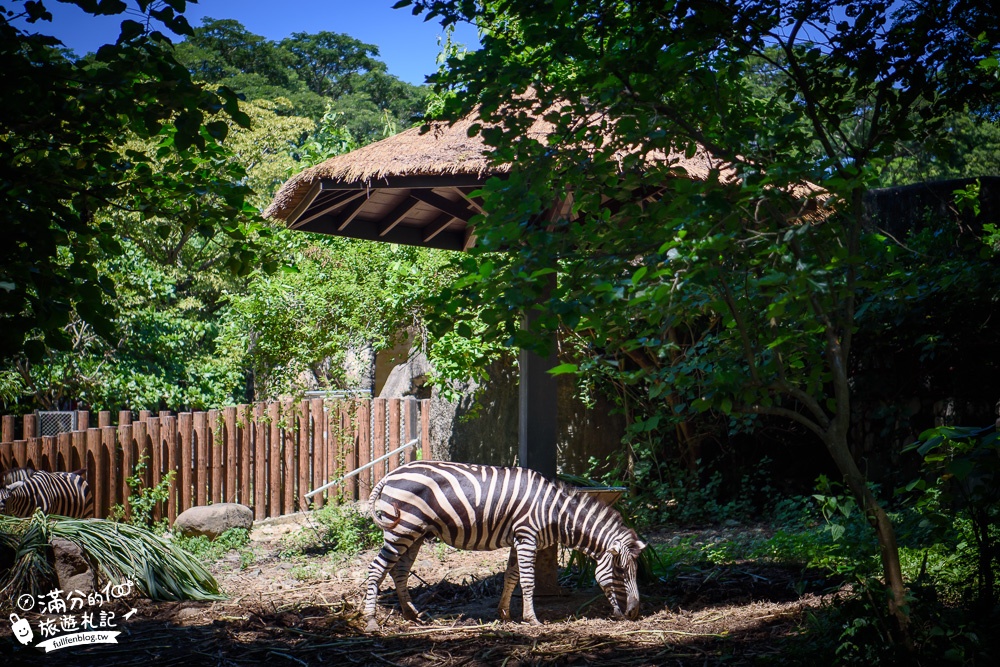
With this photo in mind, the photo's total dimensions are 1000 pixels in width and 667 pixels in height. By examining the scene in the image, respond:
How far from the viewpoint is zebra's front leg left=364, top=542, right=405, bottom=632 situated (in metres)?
4.96

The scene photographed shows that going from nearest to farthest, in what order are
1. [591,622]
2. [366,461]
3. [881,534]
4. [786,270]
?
[786,270]
[881,534]
[591,622]
[366,461]

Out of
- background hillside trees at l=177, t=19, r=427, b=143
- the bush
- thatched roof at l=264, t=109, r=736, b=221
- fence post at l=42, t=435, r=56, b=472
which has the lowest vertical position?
the bush

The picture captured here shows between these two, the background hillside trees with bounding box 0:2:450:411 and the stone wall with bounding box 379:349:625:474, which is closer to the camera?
the background hillside trees with bounding box 0:2:450:411

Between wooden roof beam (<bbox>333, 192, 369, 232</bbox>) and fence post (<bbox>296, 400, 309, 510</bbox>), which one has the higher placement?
wooden roof beam (<bbox>333, 192, 369, 232</bbox>)

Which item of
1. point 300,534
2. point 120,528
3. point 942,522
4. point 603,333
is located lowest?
point 300,534

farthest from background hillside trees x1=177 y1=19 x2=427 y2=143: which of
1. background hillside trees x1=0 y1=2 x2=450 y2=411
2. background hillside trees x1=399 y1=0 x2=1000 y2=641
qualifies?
background hillside trees x1=399 y1=0 x2=1000 y2=641

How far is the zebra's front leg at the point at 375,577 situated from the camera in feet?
16.3

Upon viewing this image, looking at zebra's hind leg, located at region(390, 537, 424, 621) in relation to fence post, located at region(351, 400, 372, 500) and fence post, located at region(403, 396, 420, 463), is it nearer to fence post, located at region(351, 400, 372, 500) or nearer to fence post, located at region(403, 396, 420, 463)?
fence post, located at region(351, 400, 372, 500)

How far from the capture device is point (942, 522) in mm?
3072

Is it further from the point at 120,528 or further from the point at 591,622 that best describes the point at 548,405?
the point at 120,528

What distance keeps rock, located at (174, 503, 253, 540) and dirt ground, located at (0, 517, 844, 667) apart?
2019mm

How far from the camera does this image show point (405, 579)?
17.2 ft

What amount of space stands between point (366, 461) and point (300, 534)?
1.57 m

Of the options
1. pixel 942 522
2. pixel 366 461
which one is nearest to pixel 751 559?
pixel 942 522
